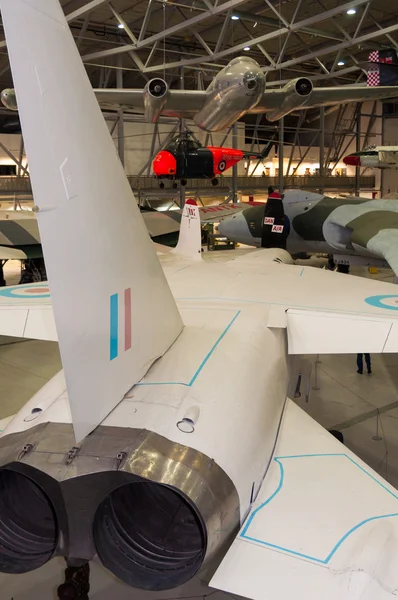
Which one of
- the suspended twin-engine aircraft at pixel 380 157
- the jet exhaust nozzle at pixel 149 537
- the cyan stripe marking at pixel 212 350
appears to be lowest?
the jet exhaust nozzle at pixel 149 537

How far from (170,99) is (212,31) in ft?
30.3

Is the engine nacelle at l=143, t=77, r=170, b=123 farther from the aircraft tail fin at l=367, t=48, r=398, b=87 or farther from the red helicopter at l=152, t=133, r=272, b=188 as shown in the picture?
the aircraft tail fin at l=367, t=48, r=398, b=87

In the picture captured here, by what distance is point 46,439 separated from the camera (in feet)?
9.31

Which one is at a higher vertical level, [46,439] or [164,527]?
[46,439]

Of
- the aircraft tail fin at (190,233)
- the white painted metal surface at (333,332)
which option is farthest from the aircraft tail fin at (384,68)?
the white painted metal surface at (333,332)

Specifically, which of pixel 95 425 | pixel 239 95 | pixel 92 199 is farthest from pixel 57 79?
pixel 239 95

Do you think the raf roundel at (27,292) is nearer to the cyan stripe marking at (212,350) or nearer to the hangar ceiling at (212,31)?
the cyan stripe marking at (212,350)

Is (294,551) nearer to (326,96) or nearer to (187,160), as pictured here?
(326,96)

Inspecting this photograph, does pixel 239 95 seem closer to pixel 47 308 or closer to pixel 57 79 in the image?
pixel 47 308

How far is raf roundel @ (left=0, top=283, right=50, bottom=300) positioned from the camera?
613 centimetres

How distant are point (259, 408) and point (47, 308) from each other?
9.20 feet

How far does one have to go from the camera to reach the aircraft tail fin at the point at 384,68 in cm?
1518

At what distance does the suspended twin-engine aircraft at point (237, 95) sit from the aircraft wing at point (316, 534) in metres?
9.80

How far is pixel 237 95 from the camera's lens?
1152 cm
